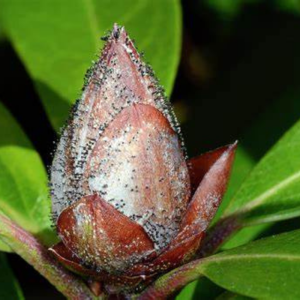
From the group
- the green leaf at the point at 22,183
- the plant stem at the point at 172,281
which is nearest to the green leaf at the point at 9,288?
the green leaf at the point at 22,183

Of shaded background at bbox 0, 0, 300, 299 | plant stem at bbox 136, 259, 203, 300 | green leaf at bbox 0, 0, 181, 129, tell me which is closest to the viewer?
plant stem at bbox 136, 259, 203, 300

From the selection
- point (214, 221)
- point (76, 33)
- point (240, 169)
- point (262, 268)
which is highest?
point (76, 33)

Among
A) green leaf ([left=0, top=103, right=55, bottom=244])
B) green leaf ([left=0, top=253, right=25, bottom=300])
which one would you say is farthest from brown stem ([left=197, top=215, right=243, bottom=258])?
green leaf ([left=0, top=253, right=25, bottom=300])

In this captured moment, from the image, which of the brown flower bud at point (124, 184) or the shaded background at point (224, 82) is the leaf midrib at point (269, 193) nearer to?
the brown flower bud at point (124, 184)

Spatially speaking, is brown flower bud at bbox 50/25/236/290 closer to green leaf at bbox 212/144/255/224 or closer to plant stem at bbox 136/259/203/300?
plant stem at bbox 136/259/203/300

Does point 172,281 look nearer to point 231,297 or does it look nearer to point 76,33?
point 231,297

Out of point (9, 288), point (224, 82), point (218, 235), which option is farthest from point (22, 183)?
point (224, 82)
